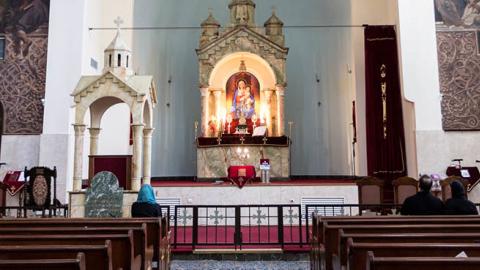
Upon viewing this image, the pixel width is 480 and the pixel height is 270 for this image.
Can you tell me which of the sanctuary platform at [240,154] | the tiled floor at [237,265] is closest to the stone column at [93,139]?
the tiled floor at [237,265]

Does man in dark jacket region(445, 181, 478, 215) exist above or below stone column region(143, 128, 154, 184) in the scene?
below

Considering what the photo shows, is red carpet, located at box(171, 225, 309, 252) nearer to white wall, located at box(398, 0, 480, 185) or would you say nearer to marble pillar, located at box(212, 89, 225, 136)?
white wall, located at box(398, 0, 480, 185)

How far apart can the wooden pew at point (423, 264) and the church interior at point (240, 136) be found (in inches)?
0.4

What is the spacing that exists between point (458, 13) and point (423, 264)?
10564 millimetres

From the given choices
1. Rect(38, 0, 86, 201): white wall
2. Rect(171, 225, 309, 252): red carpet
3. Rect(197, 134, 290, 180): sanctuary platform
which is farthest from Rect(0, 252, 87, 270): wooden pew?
Rect(197, 134, 290, 180): sanctuary platform

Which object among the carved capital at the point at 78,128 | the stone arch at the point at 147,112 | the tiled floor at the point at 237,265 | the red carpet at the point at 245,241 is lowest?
the tiled floor at the point at 237,265

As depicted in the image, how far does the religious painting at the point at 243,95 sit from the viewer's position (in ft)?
49.9

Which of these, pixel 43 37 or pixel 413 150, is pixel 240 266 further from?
pixel 43 37

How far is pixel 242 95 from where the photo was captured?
15383mm

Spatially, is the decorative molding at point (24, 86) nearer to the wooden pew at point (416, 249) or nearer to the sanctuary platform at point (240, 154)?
the sanctuary platform at point (240, 154)

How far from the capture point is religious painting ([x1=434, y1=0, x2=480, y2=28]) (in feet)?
35.8

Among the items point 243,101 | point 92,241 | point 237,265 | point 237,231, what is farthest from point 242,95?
point 92,241

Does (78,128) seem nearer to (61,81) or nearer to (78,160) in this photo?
(78,160)

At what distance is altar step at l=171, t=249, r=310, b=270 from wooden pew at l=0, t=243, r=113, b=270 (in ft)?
13.1
